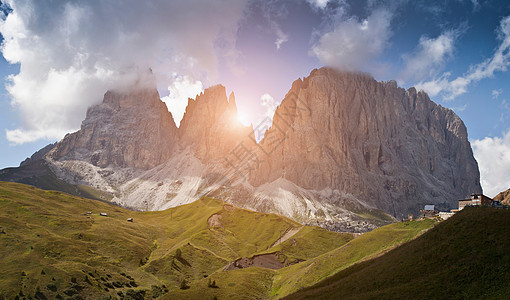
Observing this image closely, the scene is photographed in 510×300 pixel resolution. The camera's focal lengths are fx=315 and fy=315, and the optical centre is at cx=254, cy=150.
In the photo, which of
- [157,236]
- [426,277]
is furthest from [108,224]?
[426,277]

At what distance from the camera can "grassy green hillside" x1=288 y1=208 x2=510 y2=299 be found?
37406 mm

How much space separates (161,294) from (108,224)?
58.4 meters

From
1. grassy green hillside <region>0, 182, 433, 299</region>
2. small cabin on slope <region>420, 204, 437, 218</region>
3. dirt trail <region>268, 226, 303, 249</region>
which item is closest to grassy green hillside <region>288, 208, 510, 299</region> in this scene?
grassy green hillside <region>0, 182, 433, 299</region>

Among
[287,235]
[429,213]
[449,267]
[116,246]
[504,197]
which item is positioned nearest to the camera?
[449,267]

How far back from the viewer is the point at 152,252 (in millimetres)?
120375

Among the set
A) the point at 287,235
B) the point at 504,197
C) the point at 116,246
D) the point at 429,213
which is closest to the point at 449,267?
the point at 504,197

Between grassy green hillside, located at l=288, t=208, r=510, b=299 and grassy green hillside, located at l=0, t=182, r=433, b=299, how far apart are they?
18.2 m

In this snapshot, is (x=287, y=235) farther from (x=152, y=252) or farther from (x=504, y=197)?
(x=504, y=197)

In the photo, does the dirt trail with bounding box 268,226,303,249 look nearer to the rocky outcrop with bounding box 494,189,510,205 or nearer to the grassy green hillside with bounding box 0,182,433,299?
the grassy green hillside with bounding box 0,182,433,299

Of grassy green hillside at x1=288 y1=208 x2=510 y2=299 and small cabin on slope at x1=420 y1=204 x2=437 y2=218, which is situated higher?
small cabin on slope at x1=420 y1=204 x2=437 y2=218

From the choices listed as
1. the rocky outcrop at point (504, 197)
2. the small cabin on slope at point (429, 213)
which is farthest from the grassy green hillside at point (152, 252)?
the rocky outcrop at point (504, 197)

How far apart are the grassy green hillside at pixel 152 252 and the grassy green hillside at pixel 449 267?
18197 millimetres

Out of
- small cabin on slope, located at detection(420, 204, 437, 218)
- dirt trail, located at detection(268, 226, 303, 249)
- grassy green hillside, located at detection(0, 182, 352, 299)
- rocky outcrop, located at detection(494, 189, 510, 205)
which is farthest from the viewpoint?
dirt trail, located at detection(268, 226, 303, 249)

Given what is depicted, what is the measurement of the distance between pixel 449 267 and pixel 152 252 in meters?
105
